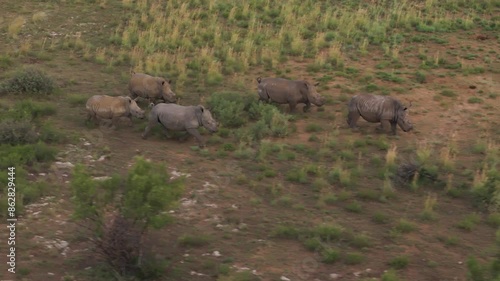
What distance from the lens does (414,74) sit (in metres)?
20.8

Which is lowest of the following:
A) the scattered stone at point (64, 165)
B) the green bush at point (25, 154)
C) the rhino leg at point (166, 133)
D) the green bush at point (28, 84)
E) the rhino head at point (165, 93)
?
the scattered stone at point (64, 165)

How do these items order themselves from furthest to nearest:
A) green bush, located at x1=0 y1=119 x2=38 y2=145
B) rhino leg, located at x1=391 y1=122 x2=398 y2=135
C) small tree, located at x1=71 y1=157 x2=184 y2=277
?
rhino leg, located at x1=391 y1=122 x2=398 y2=135 < green bush, located at x1=0 y1=119 x2=38 y2=145 < small tree, located at x1=71 y1=157 x2=184 y2=277

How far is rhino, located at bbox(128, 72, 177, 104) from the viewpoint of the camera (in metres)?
17.3

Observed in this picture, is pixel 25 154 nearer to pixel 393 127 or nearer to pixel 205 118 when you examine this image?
pixel 205 118

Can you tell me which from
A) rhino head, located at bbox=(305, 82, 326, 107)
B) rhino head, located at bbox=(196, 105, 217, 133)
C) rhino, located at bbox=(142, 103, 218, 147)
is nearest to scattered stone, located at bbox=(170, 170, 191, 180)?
rhino, located at bbox=(142, 103, 218, 147)

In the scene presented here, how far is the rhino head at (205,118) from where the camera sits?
1523cm

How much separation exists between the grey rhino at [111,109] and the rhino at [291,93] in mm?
3442

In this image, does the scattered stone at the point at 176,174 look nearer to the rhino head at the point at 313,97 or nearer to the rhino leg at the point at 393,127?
the rhino head at the point at 313,97

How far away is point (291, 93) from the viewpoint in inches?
682

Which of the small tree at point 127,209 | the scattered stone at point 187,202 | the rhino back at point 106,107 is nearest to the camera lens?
the small tree at point 127,209

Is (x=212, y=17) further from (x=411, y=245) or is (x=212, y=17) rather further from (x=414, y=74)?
(x=411, y=245)

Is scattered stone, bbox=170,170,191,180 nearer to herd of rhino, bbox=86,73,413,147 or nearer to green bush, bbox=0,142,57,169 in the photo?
herd of rhino, bbox=86,73,413,147

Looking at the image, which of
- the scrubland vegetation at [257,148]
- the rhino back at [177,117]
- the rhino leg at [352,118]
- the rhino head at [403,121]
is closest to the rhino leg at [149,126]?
the rhino back at [177,117]

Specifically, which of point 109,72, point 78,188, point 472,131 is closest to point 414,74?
point 472,131
